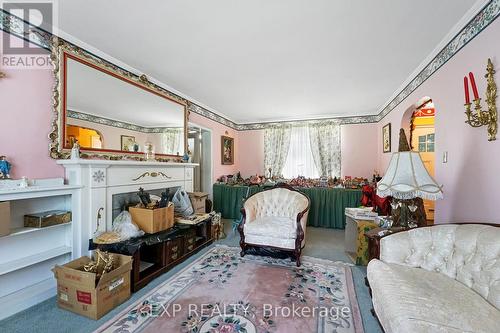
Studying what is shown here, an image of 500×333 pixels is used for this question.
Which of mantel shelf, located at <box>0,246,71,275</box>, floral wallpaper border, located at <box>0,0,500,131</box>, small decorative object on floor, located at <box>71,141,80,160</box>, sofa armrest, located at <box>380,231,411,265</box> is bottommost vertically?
mantel shelf, located at <box>0,246,71,275</box>

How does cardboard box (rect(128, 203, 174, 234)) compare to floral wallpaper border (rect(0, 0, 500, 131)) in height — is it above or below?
below

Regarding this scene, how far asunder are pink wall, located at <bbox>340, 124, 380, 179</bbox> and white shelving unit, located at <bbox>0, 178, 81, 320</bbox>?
16.6 feet

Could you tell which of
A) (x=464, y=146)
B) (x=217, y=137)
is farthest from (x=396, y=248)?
(x=217, y=137)

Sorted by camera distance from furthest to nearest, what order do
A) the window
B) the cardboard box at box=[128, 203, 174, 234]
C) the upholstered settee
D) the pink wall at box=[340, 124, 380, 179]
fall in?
the pink wall at box=[340, 124, 380, 179], the window, the upholstered settee, the cardboard box at box=[128, 203, 174, 234]

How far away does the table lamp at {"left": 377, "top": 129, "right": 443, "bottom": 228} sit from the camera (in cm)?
180

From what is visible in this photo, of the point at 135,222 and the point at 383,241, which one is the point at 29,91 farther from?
the point at 383,241

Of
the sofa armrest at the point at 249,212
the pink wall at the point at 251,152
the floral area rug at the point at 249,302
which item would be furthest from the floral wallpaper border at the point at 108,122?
the pink wall at the point at 251,152

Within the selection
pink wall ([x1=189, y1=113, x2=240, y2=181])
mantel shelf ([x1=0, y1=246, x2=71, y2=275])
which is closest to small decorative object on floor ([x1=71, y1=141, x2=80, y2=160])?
mantel shelf ([x1=0, y1=246, x2=71, y2=275])

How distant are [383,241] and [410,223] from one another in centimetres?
59

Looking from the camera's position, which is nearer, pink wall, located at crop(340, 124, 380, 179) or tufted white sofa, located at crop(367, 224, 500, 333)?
tufted white sofa, located at crop(367, 224, 500, 333)

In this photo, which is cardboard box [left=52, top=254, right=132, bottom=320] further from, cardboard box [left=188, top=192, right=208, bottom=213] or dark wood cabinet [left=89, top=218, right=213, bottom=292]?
cardboard box [left=188, top=192, right=208, bottom=213]

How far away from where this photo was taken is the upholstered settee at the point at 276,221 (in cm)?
275

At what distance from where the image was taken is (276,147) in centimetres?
569

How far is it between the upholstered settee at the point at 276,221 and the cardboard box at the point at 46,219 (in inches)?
76.0
